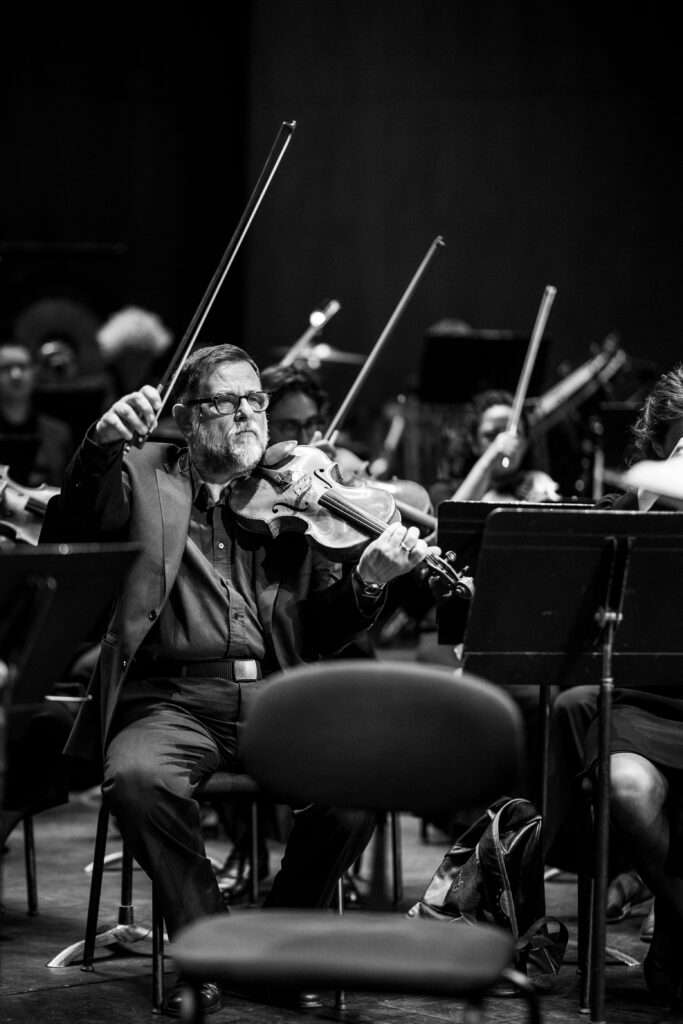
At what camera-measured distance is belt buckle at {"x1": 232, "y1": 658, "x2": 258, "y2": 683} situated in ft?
11.4

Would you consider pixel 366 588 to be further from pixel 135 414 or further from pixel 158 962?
pixel 158 962

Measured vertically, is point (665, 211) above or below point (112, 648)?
above

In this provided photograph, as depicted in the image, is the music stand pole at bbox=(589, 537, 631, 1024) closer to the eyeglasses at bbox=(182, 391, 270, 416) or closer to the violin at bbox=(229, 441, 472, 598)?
the violin at bbox=(229, 441, 472, 598)

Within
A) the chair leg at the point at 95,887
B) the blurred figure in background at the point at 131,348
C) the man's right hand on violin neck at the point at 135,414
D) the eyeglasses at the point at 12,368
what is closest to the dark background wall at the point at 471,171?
the blurred figure in background at the point at 131,348

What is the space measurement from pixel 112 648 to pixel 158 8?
26.2 feet

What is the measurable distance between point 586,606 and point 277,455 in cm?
99

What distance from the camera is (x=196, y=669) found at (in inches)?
136

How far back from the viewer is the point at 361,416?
9.30 metres

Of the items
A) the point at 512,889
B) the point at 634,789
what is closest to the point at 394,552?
the point at 634,789

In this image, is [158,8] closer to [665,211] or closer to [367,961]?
[665,211]

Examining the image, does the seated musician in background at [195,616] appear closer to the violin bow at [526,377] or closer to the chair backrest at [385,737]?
the chair backrest at [385,737]

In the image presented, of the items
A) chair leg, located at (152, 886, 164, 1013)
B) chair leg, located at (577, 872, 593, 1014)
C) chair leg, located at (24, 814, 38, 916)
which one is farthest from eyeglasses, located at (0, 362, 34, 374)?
chair leg, located at (577, 872, 593, 1014)

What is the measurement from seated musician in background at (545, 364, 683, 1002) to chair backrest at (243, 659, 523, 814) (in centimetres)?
78

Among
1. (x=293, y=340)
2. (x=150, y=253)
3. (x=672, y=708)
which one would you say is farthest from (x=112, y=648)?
(x=150, y=253)
